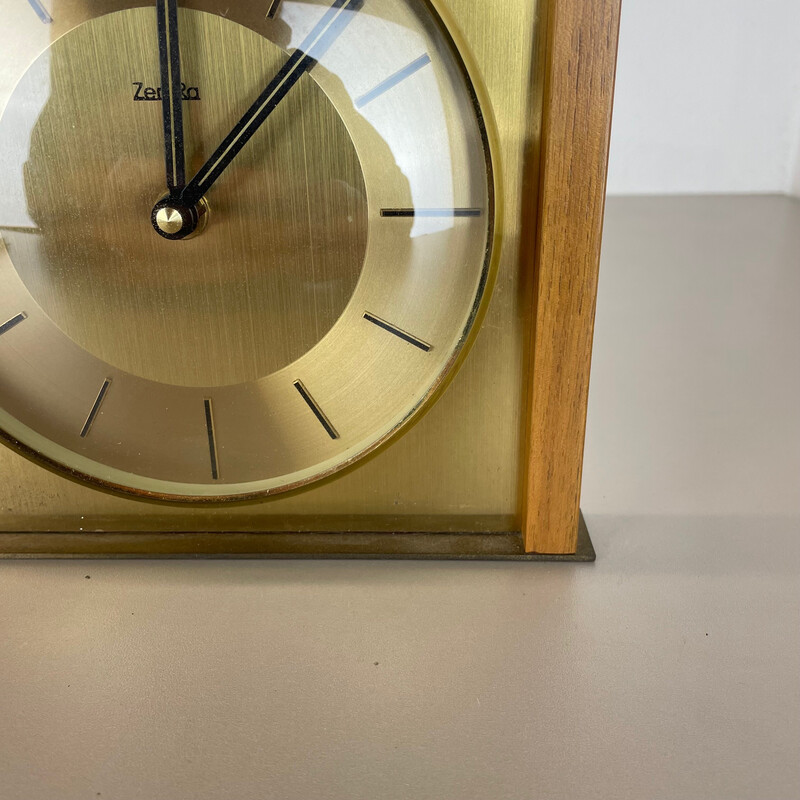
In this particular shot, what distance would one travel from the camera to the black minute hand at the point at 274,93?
0.91m

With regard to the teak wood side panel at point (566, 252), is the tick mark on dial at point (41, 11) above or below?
above

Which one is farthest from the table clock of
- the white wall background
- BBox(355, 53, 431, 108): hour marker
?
the white wall background

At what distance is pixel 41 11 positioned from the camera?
3.02ft

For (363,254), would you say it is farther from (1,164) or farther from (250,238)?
(1,164)

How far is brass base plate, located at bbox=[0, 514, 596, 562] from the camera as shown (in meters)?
1.08

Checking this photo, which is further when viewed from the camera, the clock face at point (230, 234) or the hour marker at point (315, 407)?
the hour marker at point (315, 407)

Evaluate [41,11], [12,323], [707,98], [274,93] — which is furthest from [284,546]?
[707,98]

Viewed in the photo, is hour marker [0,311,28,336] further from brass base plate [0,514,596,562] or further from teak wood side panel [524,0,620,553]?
teak wood side panel [524,0,620,553]

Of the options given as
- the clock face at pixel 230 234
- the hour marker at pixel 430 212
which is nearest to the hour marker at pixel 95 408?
the clock face at pixel 230 234

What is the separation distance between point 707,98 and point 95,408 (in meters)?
3.35

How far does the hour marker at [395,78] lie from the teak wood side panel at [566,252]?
0.12 m

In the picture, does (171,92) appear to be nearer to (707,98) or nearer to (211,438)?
(211,438)

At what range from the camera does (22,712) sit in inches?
33.4

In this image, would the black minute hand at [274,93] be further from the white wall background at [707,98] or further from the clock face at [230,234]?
the white wall background at [707,98]
